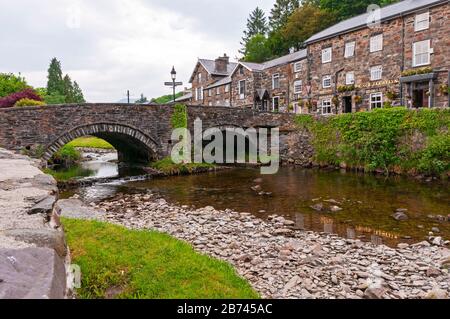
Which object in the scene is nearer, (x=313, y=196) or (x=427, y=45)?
(x=313, y=196)

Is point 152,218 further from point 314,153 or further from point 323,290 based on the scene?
point 314,153

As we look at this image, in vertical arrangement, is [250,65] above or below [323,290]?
above

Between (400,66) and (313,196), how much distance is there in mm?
17902

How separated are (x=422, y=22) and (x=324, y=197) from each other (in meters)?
18.9

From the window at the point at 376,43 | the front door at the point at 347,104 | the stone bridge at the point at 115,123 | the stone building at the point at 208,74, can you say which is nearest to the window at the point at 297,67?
the front door at the point at 347,104

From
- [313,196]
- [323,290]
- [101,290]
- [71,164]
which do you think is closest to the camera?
[101,290]

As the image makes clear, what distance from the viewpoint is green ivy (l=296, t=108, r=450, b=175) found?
18.3m

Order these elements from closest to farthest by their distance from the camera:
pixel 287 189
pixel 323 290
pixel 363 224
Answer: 1. pixel 323 290
2. pixel 363 224
3. pixel 287 189

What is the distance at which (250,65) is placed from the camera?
41875 millimetres

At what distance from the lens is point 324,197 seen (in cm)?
1432

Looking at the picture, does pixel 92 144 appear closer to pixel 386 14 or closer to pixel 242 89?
pixel 242 89

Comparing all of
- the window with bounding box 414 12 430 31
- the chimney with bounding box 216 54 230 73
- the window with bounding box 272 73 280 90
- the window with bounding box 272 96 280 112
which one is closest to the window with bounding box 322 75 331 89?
the window with bounding box 272 73 280 90

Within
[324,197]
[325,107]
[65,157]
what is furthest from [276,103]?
[324,197]
